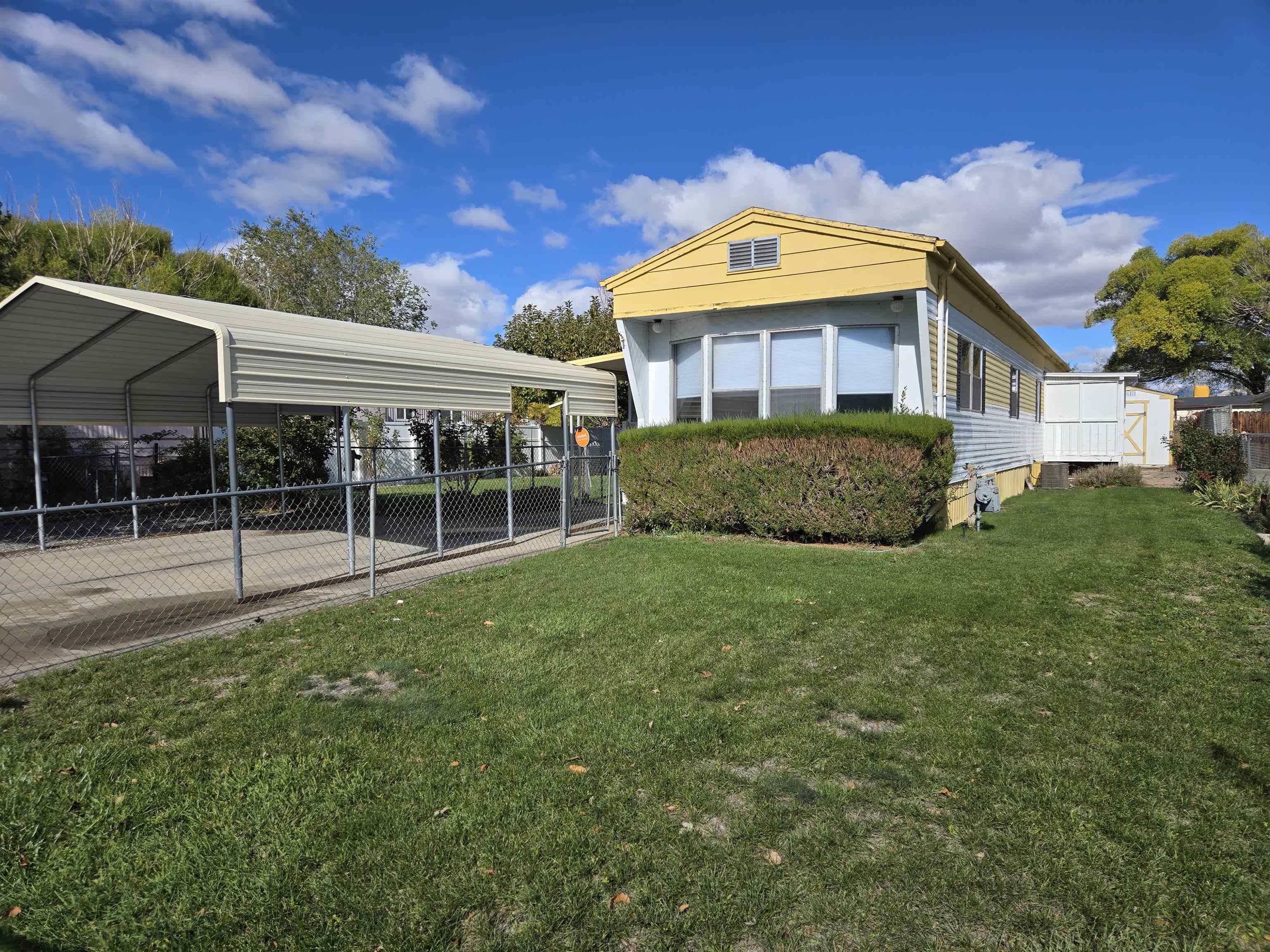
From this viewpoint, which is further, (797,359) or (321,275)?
(321,275)

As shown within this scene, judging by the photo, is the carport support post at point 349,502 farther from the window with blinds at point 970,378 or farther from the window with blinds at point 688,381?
the window with blinds at point 970,378

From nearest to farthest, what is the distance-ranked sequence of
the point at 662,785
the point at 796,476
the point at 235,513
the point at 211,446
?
the point at 662,785
the point at 235,513
the point at 796,476
the point at 211,446

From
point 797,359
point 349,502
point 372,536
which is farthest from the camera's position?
point 797,359

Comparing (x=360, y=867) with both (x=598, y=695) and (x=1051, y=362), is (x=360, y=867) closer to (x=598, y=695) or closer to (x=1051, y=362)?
(x=598, y=695)

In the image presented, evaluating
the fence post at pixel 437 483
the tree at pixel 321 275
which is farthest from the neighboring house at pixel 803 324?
the tree at pixel 321 275

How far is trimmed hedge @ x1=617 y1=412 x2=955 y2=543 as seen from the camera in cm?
879

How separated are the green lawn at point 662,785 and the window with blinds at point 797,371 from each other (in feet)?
18.0

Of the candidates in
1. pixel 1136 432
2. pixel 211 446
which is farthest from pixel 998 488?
pixel 1136 432

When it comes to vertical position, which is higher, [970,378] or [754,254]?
[754,254]

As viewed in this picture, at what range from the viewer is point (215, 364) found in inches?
456

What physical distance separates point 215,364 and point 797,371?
9438mm

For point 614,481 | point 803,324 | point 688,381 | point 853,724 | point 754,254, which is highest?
point 754,254

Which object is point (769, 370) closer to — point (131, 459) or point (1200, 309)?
point (131, 459)

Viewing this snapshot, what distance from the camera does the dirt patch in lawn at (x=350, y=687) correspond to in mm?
4254
